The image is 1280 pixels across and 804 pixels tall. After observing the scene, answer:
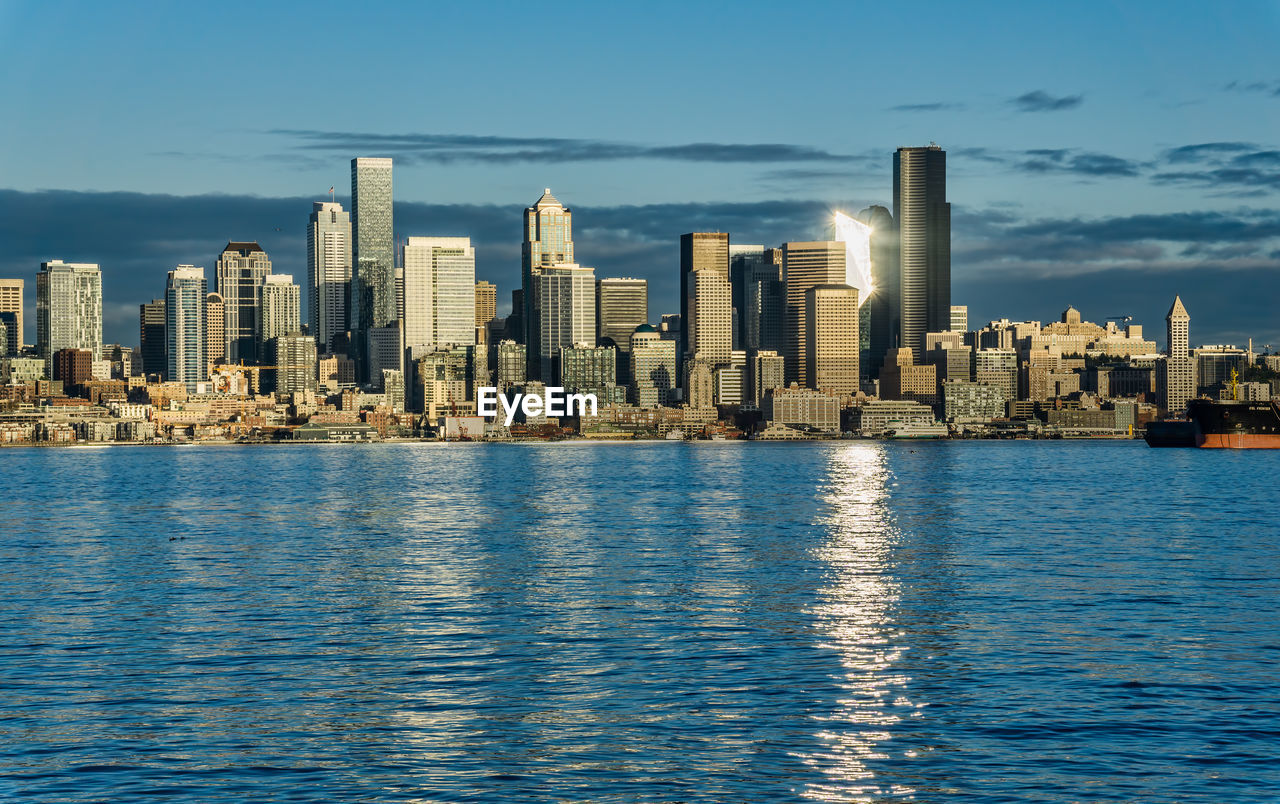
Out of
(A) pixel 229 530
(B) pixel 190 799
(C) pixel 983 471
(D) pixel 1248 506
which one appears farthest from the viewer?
(C) pixel 983 471

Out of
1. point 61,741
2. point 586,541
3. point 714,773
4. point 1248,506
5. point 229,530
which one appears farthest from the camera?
point 1248,506

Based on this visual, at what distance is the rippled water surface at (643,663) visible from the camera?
28.4 metres

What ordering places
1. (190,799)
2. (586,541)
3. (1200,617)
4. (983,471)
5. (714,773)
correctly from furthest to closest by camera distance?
(983,471) → (586,541) → (1200,617) → (714,773) → (190,799)

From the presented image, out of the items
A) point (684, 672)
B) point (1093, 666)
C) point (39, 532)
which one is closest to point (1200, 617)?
point (1093, 666)

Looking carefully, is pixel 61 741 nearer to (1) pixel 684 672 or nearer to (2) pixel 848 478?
(1) pixel 684 672

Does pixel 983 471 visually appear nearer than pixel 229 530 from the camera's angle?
No

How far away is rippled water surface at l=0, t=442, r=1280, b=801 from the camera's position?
28.4 meters

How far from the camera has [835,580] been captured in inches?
2290

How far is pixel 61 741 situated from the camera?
101ft

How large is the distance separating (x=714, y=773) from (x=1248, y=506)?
8803cm

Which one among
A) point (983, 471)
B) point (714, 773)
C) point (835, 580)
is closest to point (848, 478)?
point (983, 471)

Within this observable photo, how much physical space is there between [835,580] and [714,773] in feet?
100

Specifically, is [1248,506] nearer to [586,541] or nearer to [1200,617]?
[586,541]

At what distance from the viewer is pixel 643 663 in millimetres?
39594
